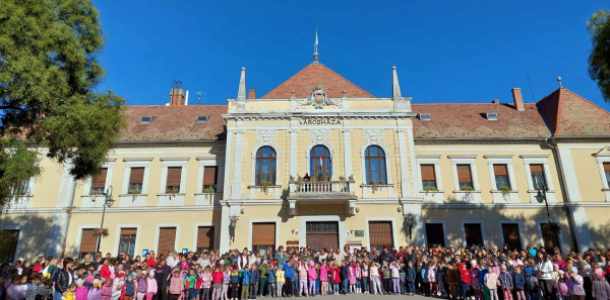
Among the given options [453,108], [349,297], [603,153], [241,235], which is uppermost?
[453,108]

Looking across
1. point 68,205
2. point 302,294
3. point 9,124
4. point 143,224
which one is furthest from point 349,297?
point 68,205

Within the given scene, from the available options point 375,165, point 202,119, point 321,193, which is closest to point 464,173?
point 375,165

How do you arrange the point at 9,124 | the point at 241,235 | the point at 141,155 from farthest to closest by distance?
the point at 141,155, the point at 241,235, the point at 9,124

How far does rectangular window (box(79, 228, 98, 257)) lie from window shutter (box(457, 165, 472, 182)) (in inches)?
742

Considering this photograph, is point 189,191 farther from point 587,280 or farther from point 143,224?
point 587,280

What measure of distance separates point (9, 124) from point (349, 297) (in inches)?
440

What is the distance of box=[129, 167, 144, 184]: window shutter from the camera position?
20469 mm

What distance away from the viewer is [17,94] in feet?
31.1

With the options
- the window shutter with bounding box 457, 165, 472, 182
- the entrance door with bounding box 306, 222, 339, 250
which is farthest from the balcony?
the window shutter with bounding box 457, 165, 472, 182

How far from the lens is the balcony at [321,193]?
1745cm

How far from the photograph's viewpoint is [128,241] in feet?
63.8

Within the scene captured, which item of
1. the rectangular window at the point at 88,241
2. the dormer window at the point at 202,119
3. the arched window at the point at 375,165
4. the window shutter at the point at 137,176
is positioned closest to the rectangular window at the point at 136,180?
the window shutter at the point at 137,176

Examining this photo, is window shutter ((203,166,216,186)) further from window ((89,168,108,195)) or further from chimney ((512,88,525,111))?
chimney ((512,88,525,111))

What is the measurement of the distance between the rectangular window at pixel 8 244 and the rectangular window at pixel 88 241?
10.5 feet
